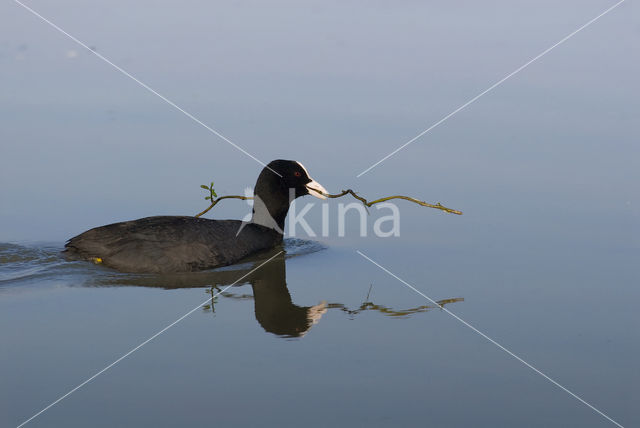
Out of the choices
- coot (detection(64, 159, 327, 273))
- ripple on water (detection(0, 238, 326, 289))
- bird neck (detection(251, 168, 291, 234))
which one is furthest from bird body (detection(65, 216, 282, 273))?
bird neck (detection(251, 168, 291, 234))

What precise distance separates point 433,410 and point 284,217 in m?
4.91

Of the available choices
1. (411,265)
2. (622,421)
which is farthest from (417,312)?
(622,421)

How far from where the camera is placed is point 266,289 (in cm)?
736

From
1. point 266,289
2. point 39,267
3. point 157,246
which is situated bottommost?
point 266,289

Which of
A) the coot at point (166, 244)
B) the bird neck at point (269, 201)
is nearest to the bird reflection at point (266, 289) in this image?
the coot at point (166, 244)

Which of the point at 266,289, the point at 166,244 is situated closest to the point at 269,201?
the point at 166,244

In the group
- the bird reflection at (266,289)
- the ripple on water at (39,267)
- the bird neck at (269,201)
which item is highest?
the bird neck at (269,201)

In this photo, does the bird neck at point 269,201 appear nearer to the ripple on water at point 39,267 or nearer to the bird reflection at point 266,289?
the bird reflection at point 266,289

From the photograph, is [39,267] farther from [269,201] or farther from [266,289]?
[269,201]

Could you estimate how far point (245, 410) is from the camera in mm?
4312

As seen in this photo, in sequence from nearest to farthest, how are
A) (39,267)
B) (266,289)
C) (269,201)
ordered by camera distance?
(266,289), (39,267), (269,201)

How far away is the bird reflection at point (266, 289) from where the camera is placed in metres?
6.19

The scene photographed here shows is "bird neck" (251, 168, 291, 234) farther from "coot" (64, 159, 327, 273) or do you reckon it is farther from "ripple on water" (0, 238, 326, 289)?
"ripple on water" (0, 238, 326, 289)

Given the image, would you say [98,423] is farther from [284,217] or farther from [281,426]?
[284,217]
